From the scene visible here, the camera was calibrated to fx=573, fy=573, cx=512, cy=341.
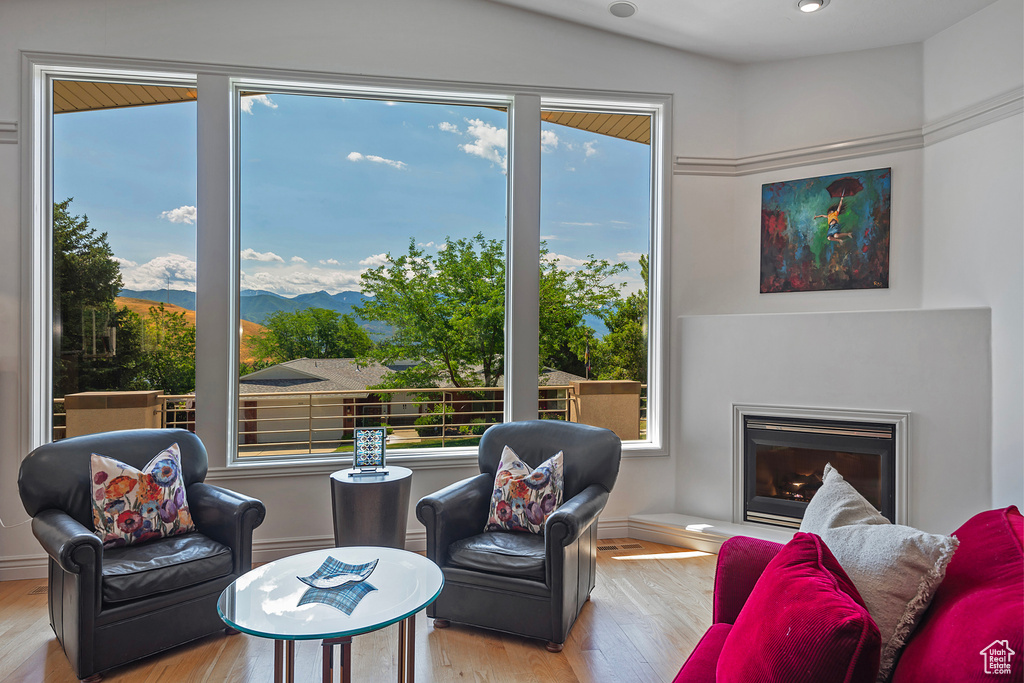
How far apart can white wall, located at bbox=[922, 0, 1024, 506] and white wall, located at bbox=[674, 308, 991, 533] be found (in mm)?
110

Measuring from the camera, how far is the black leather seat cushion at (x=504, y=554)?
252 centimetres

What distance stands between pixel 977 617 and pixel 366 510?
2603 mm

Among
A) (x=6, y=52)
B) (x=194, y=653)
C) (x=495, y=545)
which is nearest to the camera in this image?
(x=194, y=653)

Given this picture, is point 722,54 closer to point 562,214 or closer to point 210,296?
point 562,214

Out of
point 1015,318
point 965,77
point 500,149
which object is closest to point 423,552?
point 500,149

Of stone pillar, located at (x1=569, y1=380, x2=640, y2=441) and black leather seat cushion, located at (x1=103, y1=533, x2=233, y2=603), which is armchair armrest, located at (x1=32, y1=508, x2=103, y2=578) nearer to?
black leather seat cushion, located at (x1=103, y1=533, x2=233, y2=603)

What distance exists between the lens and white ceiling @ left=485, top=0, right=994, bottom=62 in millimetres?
3365

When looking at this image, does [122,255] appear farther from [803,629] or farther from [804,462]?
[804,462]

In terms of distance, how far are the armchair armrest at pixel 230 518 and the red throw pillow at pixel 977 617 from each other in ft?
8.16

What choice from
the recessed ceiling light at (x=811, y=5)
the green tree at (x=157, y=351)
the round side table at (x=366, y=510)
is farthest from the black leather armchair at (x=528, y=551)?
the recessed ceiling light at (x=811, y=5)

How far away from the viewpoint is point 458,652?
2.50 m

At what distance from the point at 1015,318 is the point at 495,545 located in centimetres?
301

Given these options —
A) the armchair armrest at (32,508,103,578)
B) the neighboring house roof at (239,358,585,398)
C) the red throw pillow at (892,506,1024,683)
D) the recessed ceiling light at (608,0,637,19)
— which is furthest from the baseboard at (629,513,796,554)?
the recessed ceiling light at (608,0,637,19)

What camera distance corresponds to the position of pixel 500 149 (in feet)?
13.0
